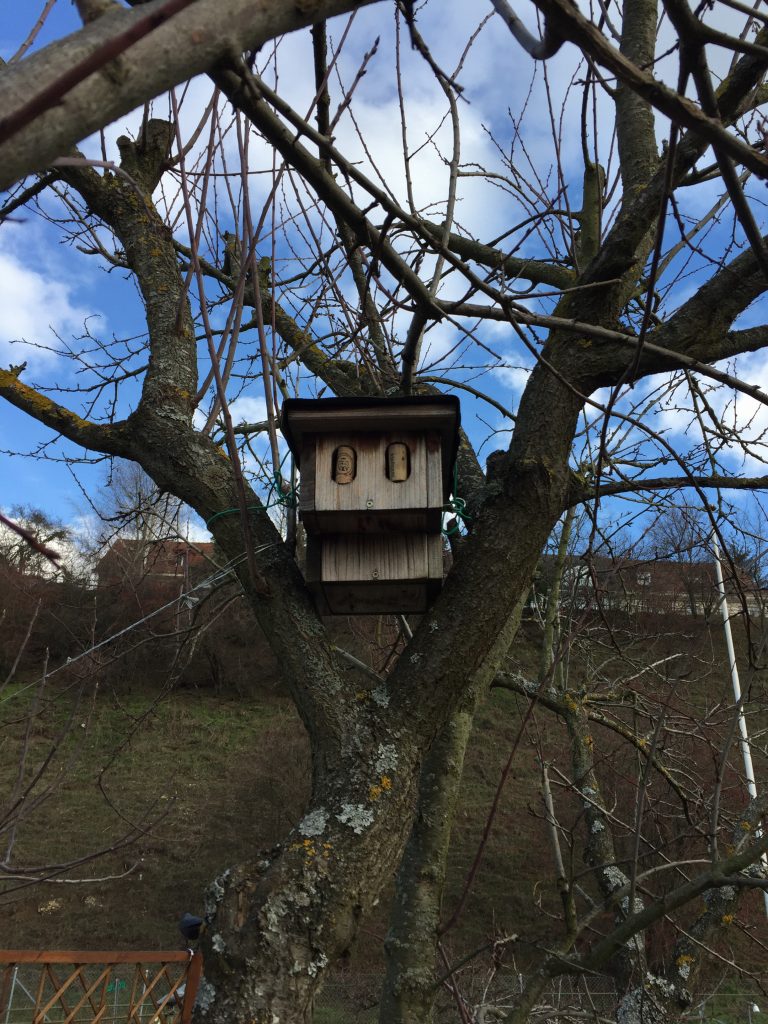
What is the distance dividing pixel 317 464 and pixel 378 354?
34.6 inches

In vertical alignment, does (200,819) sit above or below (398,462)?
below

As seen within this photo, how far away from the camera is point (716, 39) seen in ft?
2.90

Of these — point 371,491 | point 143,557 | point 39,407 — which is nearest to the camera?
point 371,491

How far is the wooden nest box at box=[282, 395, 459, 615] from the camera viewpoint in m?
1.88

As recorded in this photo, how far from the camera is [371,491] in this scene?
1.88m

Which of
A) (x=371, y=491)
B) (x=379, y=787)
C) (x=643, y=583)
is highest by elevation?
(x=643, y=583)

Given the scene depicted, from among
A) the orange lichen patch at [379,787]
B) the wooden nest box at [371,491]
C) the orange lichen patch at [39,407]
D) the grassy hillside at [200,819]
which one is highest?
the orange lichen patch at [39,407]

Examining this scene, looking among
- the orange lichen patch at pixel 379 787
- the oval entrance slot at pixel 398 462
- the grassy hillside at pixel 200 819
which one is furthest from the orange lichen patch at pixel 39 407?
the grassy hillside at pixel 200 819

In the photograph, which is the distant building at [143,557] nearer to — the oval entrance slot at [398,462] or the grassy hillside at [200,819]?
the oval entrance slot at [398,462]

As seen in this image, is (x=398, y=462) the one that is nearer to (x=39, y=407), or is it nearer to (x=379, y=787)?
(x=379, y=787)

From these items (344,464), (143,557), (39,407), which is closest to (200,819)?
(143,557)

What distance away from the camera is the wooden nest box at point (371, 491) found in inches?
74.0

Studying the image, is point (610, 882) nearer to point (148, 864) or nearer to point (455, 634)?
point (455, 634)

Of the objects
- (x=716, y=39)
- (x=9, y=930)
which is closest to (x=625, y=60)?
(x=716, y=39)
